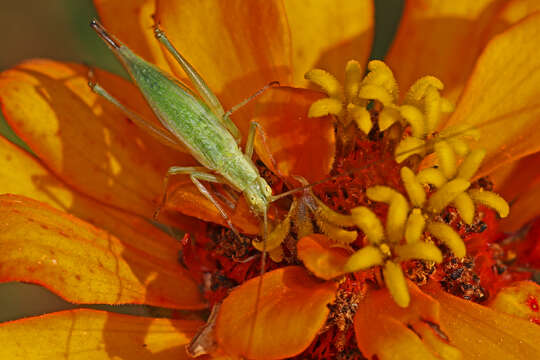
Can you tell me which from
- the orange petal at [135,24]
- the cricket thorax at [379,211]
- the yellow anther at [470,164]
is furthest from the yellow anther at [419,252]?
the orange petal at [135,24]

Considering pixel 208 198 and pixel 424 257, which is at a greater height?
pixel 208 198

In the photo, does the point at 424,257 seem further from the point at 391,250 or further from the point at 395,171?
the point at 395,171

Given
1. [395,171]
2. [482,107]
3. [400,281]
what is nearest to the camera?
[400,281]

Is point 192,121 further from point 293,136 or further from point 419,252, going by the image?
point 419,252

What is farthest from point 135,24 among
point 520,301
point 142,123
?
point 520,301

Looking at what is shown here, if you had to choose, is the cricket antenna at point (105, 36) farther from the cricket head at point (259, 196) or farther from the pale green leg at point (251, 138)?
the cricket head at point (259, 196)

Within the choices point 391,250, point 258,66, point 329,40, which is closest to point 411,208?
point 391,250
